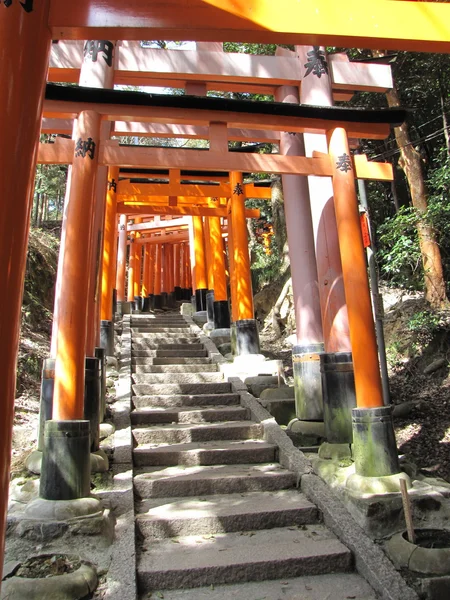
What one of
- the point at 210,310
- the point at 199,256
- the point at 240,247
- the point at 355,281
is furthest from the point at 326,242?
the point at 199,256

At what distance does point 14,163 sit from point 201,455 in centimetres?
408

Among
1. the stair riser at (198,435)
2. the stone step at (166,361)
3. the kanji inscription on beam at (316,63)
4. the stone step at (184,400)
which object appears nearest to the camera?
the stair riser at (198,435)

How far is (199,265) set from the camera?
1611 cm

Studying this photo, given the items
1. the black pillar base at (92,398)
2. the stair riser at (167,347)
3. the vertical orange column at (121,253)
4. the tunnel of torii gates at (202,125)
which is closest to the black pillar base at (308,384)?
the tunnel of torii gates at (202,125)

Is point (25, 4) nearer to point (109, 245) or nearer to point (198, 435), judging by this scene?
point (198, 435)

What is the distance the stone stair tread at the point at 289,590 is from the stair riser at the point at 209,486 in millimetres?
1243

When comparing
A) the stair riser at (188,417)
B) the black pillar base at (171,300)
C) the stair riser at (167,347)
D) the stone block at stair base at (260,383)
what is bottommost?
the stair riser at (188,417)

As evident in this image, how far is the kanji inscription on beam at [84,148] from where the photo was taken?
4656 millimetres

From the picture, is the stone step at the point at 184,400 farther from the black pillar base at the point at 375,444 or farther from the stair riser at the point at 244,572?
the stair riser at the point at 244,572

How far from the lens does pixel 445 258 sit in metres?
11.9

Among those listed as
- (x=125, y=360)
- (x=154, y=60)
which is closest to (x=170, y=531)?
(x=125, y=360)

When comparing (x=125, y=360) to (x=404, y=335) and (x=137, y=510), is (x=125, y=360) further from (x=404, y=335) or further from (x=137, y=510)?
(x=404, y=335)

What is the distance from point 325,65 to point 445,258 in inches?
274

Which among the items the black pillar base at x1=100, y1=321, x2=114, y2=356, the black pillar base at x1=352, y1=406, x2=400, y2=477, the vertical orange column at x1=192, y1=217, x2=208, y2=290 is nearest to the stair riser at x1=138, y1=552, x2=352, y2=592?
the black pillar base at x1=352, y1=406, x2=400, y2=477
